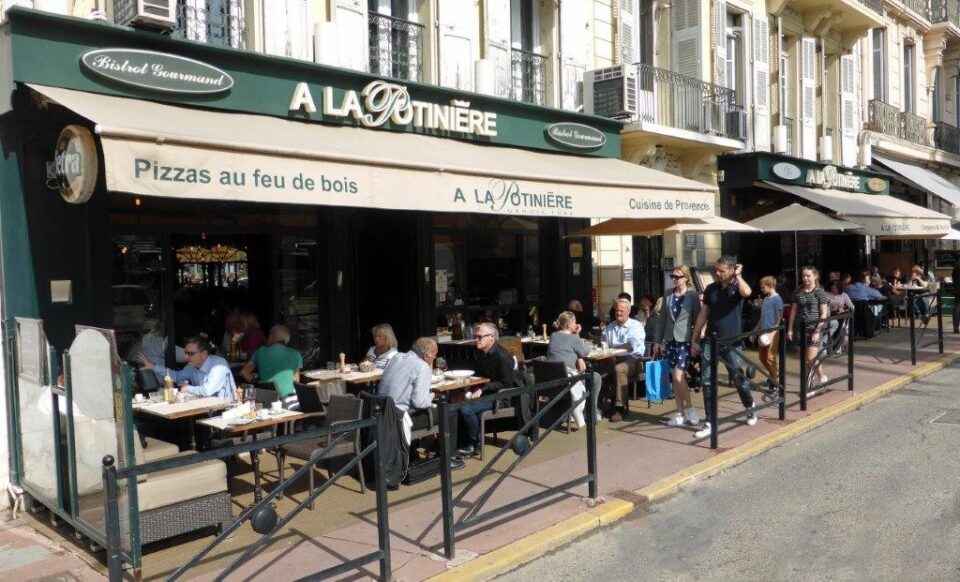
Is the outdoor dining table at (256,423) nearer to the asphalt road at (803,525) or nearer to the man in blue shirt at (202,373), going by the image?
the man in blue shirt at (202,373)

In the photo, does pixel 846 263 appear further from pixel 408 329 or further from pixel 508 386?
pixel 508 386

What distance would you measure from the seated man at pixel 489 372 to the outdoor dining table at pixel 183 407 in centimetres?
216

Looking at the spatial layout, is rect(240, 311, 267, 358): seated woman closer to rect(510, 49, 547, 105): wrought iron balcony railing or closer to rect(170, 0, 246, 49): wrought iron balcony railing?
rect(170, 0, 246, 49): wrought iron balcony railing

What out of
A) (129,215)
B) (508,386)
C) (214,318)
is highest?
(129,215)

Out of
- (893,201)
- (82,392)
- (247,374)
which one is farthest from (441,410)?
(893,201)

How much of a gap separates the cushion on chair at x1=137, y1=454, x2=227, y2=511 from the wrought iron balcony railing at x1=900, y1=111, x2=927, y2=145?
22663 mm

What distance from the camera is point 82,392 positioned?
16.5 feet

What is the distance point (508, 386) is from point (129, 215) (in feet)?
13.0

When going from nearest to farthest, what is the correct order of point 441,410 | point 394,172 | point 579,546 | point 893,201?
point 441,410 < point 579,546 < point 394,172 < point 893,201

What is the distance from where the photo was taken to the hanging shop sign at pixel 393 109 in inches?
319

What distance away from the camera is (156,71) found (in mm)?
6617

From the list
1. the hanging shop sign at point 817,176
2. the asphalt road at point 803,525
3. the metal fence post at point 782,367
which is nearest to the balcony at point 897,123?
→ the hanging shop sign at point 817,176

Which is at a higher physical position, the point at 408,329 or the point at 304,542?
the point at 408,329

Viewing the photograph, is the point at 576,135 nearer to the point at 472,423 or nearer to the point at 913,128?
the point at 472,423
